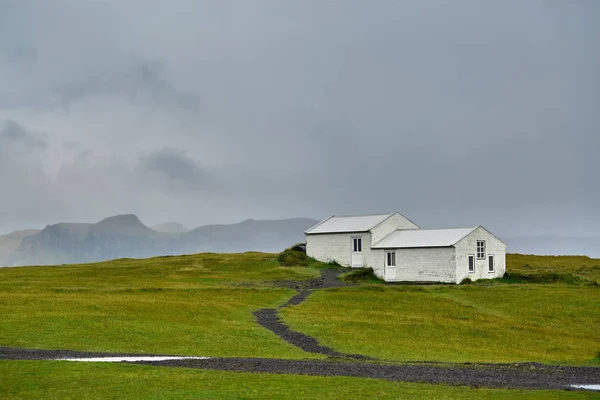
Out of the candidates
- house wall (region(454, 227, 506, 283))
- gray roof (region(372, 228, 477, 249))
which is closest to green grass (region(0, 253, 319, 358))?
gray roof (region(372, 228, 477, 249))

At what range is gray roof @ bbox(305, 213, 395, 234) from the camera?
332 ft

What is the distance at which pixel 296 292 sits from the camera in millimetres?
75812

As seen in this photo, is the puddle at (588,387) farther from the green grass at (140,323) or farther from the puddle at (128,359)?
the puddle at (128,359)

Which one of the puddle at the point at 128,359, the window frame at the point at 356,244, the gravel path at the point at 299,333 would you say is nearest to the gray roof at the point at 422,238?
the window frame at the point at 356,244

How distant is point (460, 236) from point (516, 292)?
1622cm

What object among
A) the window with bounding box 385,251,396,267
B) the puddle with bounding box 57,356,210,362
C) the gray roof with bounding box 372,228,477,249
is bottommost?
the puddle with bounding box 57,356,210,362

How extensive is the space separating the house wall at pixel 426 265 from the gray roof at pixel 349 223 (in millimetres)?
9597

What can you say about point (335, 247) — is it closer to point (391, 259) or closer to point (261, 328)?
point (391, 259)

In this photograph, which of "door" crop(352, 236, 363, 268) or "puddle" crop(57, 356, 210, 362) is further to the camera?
"door" crop(352, 236, 363, 268)

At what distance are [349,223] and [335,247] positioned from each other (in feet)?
16.2

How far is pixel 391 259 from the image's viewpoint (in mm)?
92812

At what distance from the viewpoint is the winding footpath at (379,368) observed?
28669 mm

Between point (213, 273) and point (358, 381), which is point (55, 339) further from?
point (213, 273)

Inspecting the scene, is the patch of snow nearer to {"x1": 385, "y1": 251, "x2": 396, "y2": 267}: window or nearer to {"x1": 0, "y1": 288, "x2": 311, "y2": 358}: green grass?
{"x1": 0, "y1": 288, "x2": 311, "y2": 358}: green grass
